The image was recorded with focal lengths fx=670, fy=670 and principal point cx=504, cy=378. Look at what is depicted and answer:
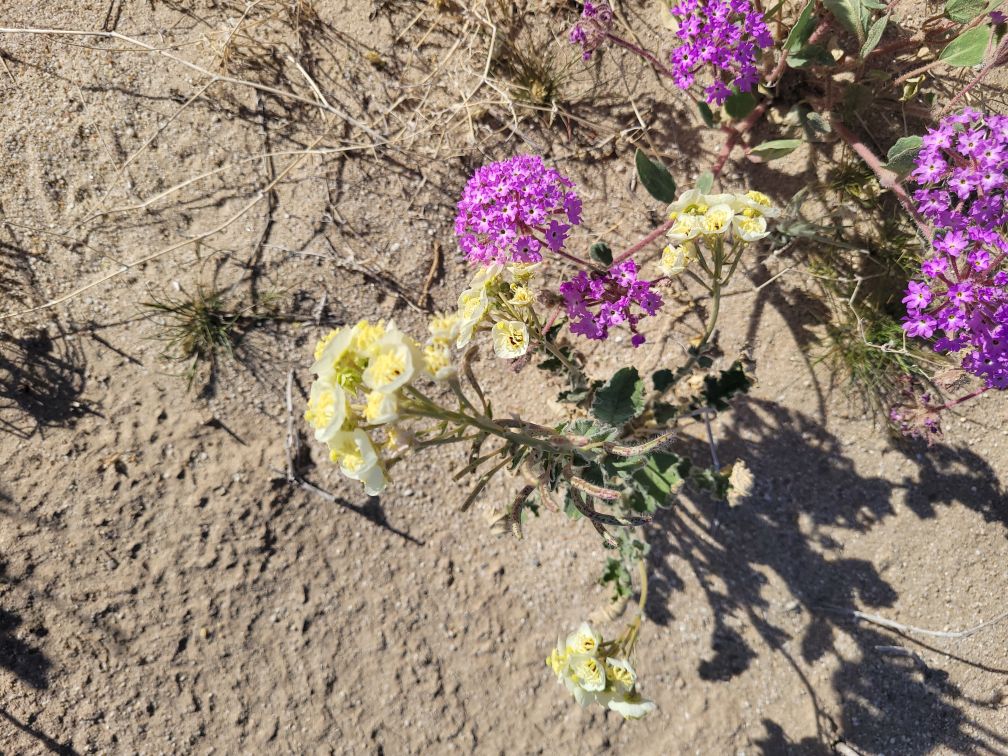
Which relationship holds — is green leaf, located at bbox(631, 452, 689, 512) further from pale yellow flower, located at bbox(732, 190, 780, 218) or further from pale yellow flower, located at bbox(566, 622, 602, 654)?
pale yellow flower, located at bbox(732, 190, 780, 218)

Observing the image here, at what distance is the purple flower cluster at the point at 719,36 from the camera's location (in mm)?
2422

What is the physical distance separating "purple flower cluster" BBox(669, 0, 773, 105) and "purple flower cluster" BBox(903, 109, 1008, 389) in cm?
70

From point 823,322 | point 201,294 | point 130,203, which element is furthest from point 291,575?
point 823,322

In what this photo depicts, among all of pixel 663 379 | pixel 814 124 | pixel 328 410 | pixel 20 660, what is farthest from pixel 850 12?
pixel 20 660

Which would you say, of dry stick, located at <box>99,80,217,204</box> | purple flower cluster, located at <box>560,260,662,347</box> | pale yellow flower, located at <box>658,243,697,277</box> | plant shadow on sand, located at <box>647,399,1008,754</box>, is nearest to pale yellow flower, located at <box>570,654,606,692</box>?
plant shadow on sand, located at <box>647,399,1008,754</box>

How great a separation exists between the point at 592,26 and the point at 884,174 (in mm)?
1318

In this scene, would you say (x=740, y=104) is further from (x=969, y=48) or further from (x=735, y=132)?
(x=969, y=48)

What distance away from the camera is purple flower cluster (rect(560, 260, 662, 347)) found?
2324mm

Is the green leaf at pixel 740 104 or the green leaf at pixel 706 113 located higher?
the green leaf at pixel 740 104

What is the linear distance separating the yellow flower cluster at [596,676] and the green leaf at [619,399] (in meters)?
0.77

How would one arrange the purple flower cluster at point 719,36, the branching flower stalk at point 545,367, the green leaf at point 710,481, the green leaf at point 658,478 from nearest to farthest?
1. the branching flower stalk at point 545,367
2. the purple flower cluster at point 719,36
3. the green leaf at point 658,478
4. the green leaf at point 710,481

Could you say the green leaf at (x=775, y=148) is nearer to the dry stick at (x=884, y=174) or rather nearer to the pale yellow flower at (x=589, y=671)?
the dry stick at (x=884, y=174)

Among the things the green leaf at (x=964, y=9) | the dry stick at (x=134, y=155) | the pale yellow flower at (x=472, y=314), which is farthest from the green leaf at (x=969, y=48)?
the dry stick at (x=134, y=155)

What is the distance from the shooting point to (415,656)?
319 centimetres
